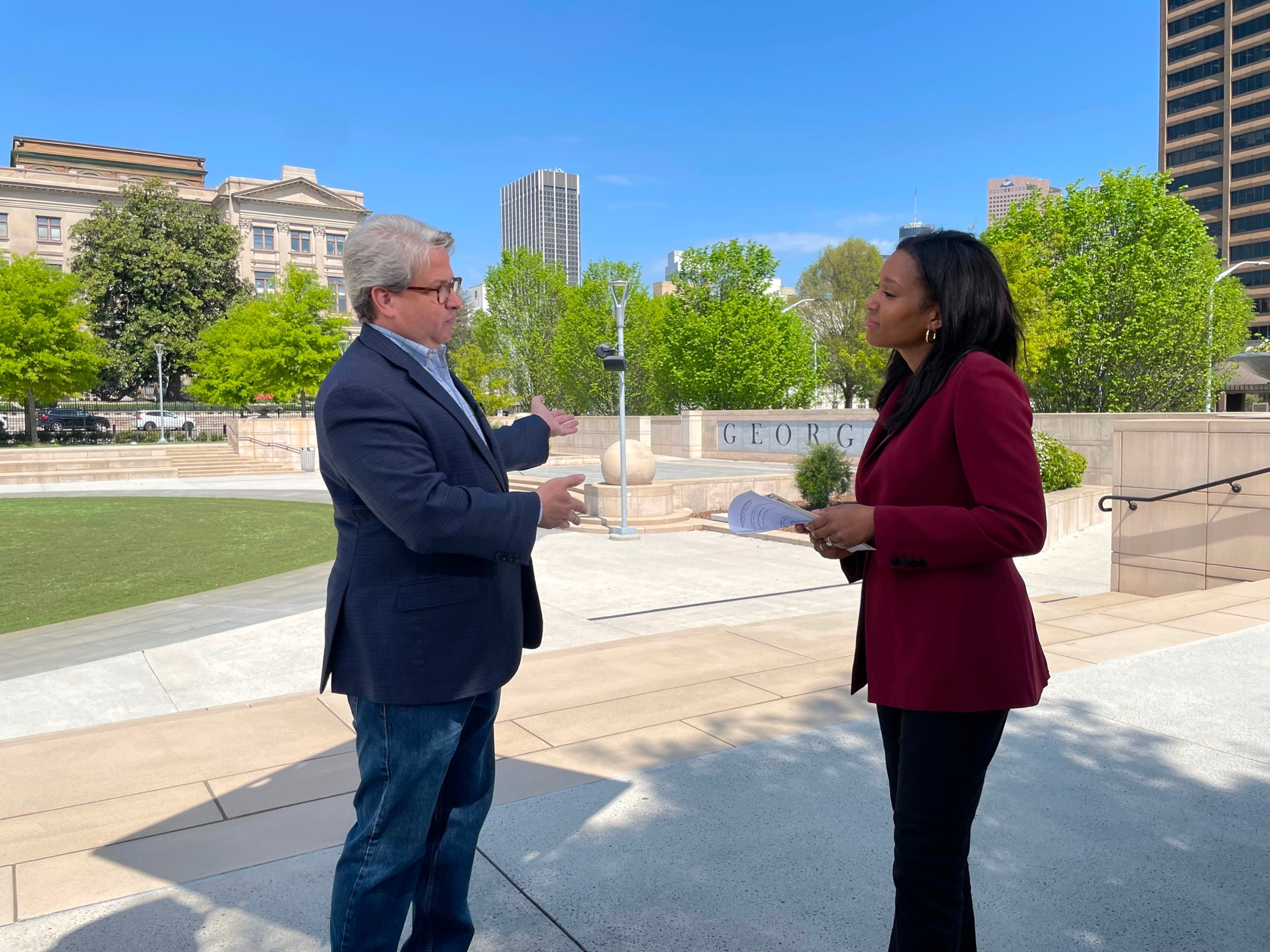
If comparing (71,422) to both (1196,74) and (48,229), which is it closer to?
(48,229)

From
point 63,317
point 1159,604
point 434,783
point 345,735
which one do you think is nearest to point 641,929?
point 434,783

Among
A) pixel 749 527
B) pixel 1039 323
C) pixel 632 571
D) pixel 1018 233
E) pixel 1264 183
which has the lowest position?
pixel 632 571

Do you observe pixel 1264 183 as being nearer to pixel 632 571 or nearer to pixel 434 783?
pixel 632 571

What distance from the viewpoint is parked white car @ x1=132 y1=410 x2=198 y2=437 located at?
170 feet

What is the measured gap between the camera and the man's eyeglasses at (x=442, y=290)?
7.98 ft

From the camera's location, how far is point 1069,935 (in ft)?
9.27

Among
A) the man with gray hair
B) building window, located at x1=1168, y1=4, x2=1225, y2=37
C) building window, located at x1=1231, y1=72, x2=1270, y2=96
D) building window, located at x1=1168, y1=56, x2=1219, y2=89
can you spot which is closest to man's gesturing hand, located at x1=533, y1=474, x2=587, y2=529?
the man with gray hair

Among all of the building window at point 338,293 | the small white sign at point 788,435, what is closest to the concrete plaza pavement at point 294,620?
the small white sign at point 788,435

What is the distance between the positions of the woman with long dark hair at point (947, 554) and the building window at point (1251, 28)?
337 feet

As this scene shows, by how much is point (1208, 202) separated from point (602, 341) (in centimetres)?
6873

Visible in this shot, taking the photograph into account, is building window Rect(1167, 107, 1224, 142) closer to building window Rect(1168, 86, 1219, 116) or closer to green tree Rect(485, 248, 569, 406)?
building window Rect(1168, 86, 1219, 116)

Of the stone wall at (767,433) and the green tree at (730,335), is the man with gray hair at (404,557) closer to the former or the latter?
the stone wall at (767,433)

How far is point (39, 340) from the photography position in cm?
4053

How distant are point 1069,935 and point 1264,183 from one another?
102 metres
